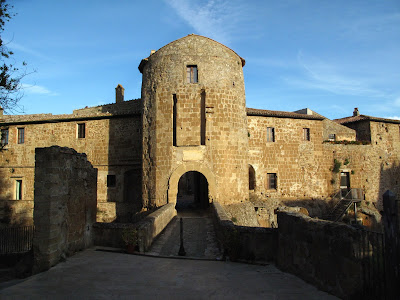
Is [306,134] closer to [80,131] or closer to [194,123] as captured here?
[194,123]

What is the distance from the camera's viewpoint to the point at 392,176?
946 inches

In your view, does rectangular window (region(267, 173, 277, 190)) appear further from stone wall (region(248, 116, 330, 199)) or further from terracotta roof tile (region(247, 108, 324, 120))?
terracotta roof tile (region(247, 108, 324, 120))

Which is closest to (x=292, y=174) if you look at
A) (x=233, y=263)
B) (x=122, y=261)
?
(x=233, y=263)

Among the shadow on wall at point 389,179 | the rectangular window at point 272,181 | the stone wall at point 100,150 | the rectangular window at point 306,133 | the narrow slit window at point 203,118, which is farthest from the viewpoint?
the shadow on wall at point 389,179

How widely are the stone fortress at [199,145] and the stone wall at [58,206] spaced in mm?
6962

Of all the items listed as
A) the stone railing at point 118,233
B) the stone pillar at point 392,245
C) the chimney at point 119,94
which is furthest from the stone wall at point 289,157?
the stone pillar at point 392,245

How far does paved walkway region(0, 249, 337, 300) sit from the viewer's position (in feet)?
16.4

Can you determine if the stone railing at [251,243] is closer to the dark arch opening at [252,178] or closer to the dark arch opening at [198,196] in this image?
the dark arch opening at [198,196]

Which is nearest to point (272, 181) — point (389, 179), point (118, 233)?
point (389, 179)

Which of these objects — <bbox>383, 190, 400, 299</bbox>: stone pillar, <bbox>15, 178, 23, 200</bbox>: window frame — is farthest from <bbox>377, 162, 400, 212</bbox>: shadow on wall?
<bbox>15, 178, 23, 200</bbox>: window frame

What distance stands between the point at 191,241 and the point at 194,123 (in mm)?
6849

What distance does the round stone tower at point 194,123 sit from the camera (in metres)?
14.9

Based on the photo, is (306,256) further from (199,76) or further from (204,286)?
(199,76)

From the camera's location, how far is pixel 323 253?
5.17 m
